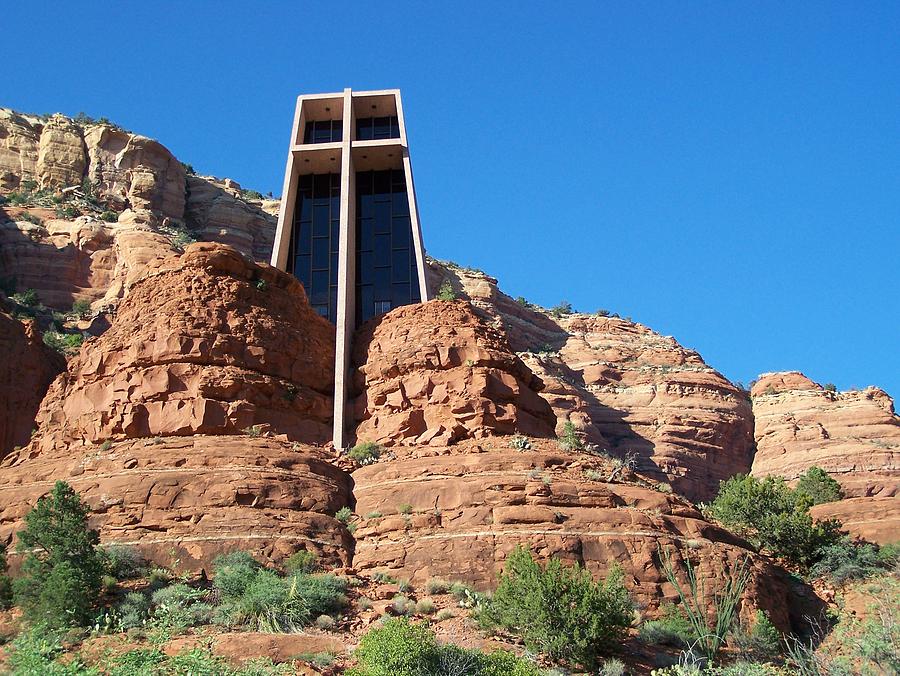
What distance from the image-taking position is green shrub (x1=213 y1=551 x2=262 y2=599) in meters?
20.9

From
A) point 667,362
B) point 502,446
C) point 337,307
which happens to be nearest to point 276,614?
point 502,446

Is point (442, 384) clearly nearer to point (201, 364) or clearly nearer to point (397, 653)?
point (201, 364)

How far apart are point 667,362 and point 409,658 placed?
57191 millimetres

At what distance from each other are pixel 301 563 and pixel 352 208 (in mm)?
20039

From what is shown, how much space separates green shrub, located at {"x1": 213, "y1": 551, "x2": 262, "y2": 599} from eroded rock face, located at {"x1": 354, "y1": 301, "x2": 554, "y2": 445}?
7523 millimetres

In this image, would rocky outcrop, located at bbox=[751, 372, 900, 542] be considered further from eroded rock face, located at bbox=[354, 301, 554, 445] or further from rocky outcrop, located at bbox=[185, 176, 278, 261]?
rocky outcrop, located at bbox=[185, 176, 278, 261]

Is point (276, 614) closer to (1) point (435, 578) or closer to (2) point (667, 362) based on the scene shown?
(1) point (435, 578)

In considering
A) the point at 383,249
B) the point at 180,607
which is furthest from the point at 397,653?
the point at 383,249

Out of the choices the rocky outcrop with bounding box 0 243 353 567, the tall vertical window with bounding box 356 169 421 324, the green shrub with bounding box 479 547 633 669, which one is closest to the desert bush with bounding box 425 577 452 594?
the green shrub with bounding box 479 547 633 669

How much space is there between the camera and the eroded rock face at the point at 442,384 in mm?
29188

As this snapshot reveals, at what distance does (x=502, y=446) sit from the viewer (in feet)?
90.6

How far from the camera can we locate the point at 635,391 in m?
67.9

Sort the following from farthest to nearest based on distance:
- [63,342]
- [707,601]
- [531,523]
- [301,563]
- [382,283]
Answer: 1. [63,342]
2. [382,283]
3. [531,523]
4. [707,601]
5. [301,563]

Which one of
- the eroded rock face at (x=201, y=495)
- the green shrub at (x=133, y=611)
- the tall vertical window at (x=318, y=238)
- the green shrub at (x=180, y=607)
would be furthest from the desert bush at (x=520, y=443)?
the tall vertical window at (x=318, y=238)
